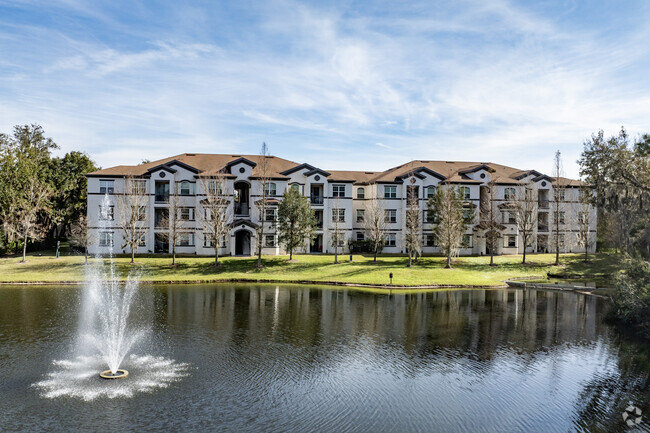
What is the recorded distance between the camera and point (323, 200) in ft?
200

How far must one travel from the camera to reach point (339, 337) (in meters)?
23.6

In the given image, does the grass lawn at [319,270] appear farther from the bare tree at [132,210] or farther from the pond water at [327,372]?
the pond water at [327,372]

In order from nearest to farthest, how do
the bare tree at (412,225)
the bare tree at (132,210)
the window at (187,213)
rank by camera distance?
the bare tree at (412,225)
the bare tree at (132,210)
the window at (187,213)

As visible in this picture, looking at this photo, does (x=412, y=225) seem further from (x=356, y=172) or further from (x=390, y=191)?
(x=356, y=172)

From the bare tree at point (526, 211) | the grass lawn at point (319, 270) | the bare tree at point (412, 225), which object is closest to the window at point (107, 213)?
the grass lawn at point (319, 270)

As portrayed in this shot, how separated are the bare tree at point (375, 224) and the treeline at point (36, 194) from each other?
35227 mm

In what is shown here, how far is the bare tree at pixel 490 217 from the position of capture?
5850 centimetres

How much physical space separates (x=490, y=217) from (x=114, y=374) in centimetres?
5168

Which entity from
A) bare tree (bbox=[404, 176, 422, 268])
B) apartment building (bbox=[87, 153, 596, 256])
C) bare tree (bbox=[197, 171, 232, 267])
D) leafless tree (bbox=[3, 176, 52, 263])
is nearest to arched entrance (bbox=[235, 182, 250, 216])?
apartment building (bbox=[87, 153, 596, 256])

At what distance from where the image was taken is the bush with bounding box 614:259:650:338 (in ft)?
85.9

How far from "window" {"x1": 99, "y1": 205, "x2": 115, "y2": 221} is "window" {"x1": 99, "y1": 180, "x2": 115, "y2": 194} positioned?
1964 millimetres

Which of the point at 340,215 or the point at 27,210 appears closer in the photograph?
the point at 27,210

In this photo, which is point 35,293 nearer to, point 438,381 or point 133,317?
point 133,317

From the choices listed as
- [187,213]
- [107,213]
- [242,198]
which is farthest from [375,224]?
[107,213]
